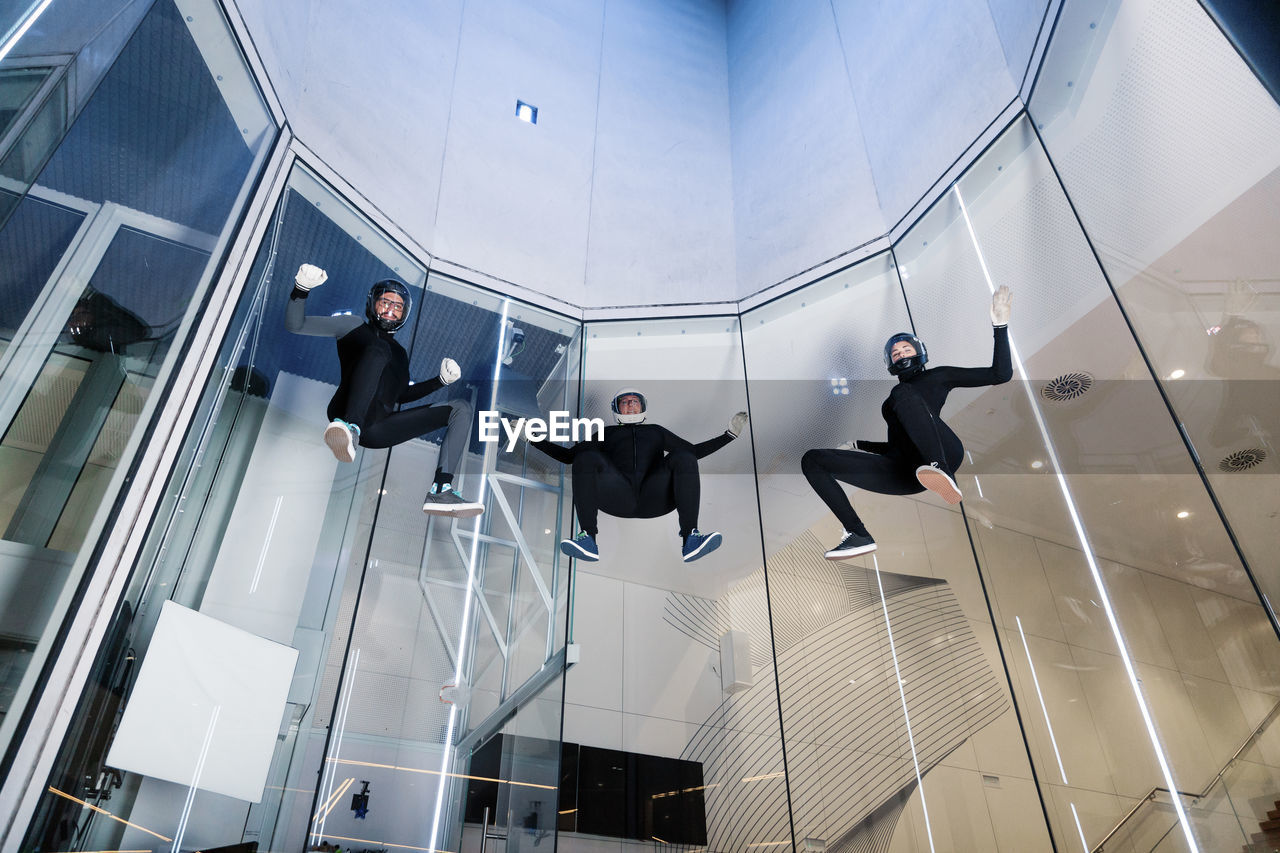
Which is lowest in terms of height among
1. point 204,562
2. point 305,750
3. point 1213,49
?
point 305,750

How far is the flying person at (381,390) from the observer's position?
3.56 m

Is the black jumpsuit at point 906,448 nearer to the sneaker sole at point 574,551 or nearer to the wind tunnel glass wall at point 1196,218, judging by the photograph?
the wind tunnel glass wall at point 1196,218

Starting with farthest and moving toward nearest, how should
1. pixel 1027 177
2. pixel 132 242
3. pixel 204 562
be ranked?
pixel 1027 177
pixel 204 562
pixel 132 242

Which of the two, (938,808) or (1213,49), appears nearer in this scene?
(1213,49)

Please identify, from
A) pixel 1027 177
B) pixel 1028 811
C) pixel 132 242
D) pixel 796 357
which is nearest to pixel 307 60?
pixel 132 242

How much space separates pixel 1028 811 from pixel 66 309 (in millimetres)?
5769

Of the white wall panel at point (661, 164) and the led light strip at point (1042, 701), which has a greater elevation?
the white wall panel at point (661, 164)

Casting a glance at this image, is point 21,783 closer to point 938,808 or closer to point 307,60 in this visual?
point 307,60

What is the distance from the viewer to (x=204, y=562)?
2.88 m

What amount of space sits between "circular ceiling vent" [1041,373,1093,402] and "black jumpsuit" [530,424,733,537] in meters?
1.87

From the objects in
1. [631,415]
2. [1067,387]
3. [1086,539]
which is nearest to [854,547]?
[1086,539]

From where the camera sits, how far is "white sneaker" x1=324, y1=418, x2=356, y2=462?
11.0 feet

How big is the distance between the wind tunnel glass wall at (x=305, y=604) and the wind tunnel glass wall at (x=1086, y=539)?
2604mm

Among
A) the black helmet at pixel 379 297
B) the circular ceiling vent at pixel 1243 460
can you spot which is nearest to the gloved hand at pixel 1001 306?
the circular ceiling vent at pixel 1243 460
